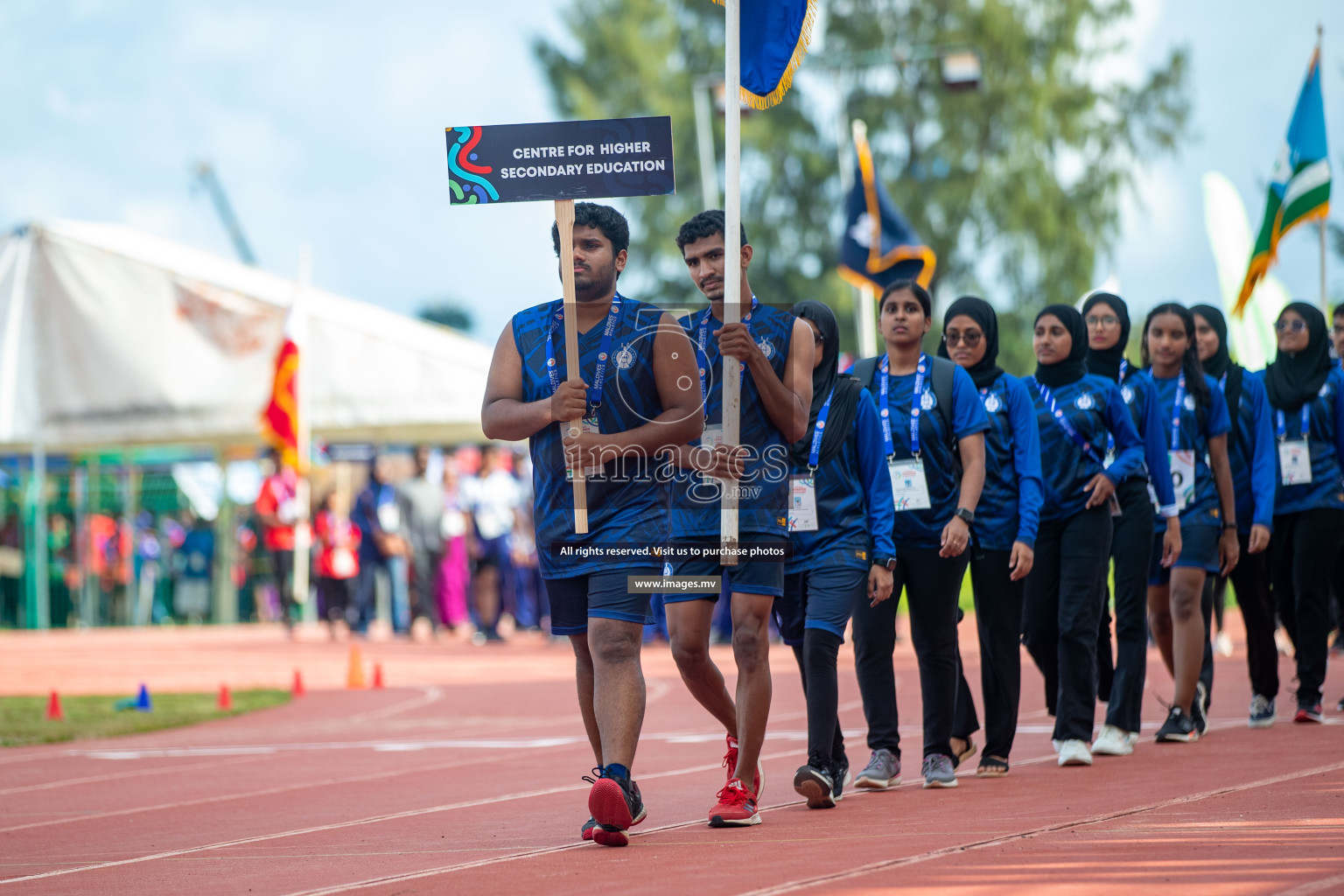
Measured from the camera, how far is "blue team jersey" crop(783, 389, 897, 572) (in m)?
6.63

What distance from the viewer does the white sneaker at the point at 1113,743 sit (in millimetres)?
8016

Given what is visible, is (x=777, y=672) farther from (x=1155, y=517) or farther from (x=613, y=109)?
(x=613, y=109)

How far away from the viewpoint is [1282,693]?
1084cm

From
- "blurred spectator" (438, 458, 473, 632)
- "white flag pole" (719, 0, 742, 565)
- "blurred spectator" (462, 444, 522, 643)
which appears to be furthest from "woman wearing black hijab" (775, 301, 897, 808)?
"blurred spectator" (438, 458, 473, 632)

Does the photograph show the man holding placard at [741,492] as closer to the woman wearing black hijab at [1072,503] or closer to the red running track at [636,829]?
the red running track at [636,829]

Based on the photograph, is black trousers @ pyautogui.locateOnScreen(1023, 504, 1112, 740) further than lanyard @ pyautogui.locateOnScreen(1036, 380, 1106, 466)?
No

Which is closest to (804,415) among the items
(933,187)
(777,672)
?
(777,672)


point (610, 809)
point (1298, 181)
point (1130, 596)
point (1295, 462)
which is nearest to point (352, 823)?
point (610, 809)

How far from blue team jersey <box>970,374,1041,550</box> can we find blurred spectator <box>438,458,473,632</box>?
593 inches

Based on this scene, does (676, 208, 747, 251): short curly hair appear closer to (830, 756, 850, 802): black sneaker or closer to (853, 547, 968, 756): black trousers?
(853, 547, 968, 756): black trousers

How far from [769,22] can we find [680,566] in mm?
2533

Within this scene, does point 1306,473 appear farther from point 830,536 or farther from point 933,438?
point 830,536

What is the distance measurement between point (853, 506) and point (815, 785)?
3.69 feet

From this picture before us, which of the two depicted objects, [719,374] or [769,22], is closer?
[719,374]
